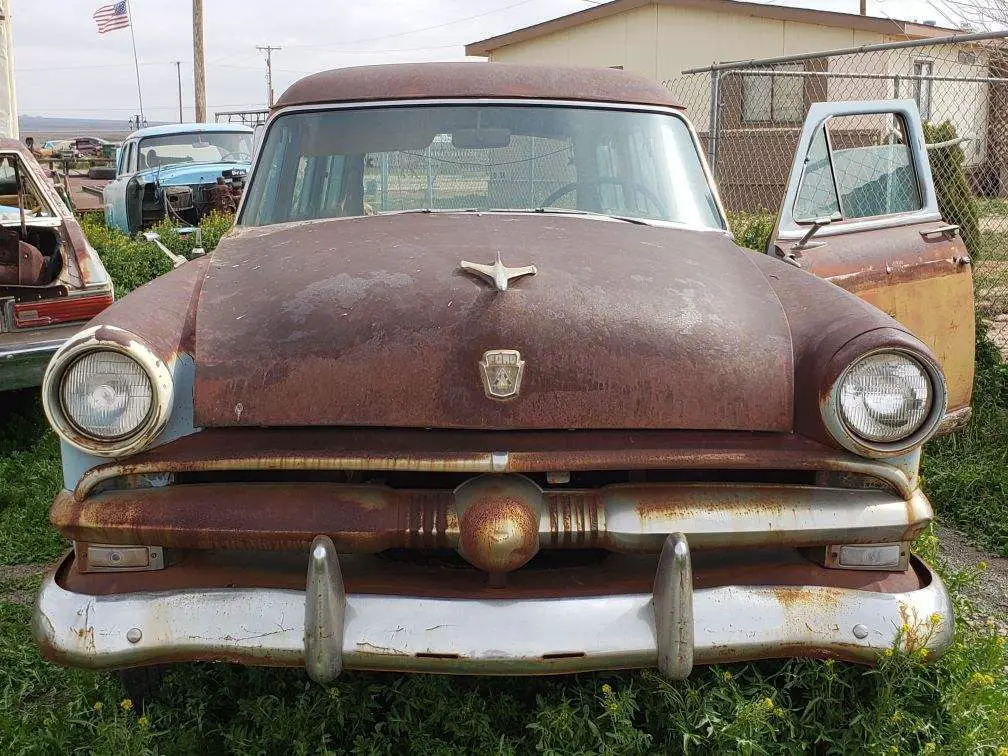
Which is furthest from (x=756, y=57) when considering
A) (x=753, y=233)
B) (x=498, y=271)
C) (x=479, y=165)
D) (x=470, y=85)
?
(x=498, y=271)

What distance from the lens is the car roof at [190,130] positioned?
39.0ft

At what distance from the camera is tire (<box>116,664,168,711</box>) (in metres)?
2.56

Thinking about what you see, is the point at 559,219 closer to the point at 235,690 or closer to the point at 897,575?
the point at 897,575

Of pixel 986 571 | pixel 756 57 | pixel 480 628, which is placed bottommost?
pixel 986 571

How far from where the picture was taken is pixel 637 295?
8.18 ft

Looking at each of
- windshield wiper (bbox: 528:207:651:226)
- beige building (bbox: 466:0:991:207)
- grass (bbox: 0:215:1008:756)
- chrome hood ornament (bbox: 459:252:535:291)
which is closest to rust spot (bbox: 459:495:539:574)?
grass (bbox: 0:215:1008:756)

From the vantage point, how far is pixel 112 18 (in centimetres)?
2409

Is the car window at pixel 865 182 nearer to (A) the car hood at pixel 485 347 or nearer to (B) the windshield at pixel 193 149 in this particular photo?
(A) the car hood at pixel 485 347

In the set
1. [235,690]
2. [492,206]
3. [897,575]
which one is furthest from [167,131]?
[897,575]

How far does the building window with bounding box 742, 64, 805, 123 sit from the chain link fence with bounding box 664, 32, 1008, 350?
0.02 metres

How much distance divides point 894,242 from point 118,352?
3010 mm

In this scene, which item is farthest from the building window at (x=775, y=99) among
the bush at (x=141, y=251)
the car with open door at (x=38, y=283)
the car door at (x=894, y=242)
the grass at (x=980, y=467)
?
the car with open door at (x=38, y=283)

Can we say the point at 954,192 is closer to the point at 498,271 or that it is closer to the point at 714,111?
the point at 714,111

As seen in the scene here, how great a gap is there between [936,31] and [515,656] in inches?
673
